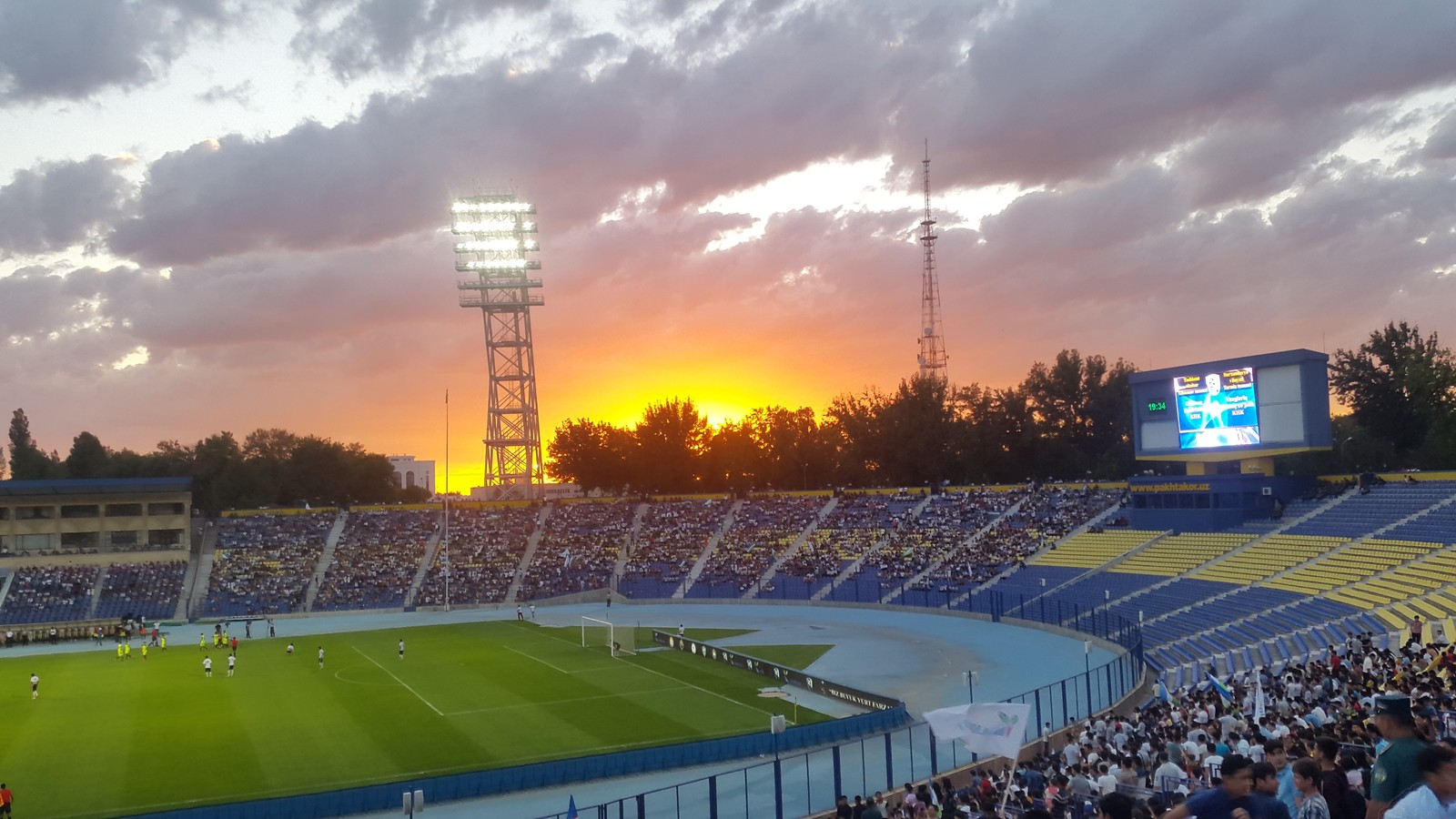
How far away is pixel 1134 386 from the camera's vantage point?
6206 centimetres

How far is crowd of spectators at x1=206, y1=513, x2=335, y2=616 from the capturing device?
258 feet

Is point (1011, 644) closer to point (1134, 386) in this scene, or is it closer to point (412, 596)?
point (1134, 386)

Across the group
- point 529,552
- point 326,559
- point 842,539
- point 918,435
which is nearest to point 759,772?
point 842,539

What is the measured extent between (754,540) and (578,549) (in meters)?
14.9

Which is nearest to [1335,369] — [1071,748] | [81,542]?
[1071,748]

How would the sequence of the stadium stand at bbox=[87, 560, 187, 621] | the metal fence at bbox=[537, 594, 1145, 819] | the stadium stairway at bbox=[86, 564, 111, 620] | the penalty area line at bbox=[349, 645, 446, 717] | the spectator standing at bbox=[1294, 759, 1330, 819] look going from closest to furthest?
the spectator standing at bbox=[1294, 759, 1330, 819], the metal fence at bbox=[537, 594, 1145, 819], the penalty area line at bbox=[349, 645, 446, 717], the stadium stairway at bbox=[86, 564, 111, 620], the stadium stand at bbox=[87, 560, 187, 621]

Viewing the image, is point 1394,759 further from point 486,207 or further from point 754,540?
point 486,207

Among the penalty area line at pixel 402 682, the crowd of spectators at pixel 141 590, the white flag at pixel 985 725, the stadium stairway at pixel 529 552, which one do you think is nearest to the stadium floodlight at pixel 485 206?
the stadium stairway at pixel 529 552

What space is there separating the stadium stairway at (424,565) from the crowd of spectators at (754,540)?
21501 mm

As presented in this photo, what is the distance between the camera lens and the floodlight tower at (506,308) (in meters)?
95.1

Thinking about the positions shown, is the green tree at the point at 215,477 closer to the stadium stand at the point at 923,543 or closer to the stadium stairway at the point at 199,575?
the stadium stairway at the point at 199,575

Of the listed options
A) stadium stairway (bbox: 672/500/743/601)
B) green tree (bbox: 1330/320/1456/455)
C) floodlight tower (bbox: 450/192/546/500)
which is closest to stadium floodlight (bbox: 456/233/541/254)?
floodlight tower (bbox: 450/192/546/500)

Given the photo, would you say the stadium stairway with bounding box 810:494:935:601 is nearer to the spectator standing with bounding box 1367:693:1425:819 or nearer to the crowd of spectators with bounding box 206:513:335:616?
the crowd of spectators with bounding box 206:513:335:616

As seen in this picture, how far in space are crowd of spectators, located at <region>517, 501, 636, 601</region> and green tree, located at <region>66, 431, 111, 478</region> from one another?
5814cm
